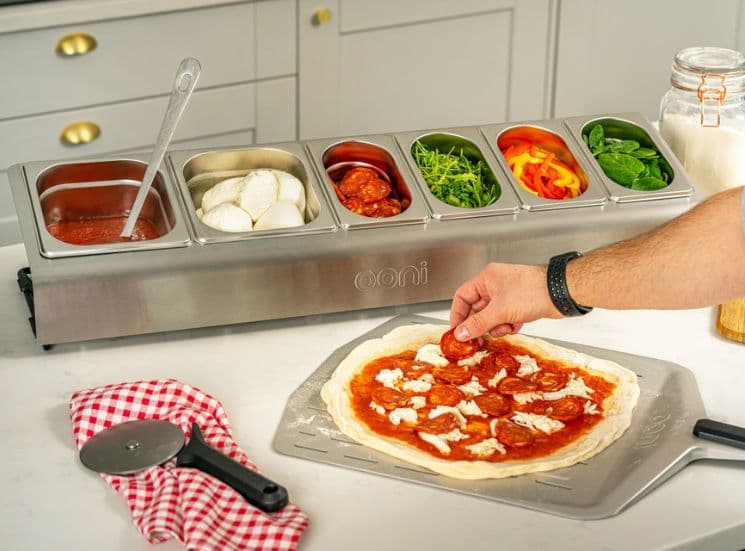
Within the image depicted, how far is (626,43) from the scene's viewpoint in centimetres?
404

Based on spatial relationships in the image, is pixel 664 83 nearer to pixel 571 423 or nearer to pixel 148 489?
pixel 571 423

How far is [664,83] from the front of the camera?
420cm

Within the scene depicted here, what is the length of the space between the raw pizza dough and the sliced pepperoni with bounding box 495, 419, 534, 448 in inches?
1.5

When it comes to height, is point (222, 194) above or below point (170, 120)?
below

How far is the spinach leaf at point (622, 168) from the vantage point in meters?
2.13

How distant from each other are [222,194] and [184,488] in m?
0.70

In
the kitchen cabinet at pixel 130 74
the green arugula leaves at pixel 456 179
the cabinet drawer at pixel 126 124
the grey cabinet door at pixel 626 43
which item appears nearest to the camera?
the green arugula leaves at pixel 456 179

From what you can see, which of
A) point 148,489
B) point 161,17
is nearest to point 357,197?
point 148,489

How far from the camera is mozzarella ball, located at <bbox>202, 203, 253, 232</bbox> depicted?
76.7 inches

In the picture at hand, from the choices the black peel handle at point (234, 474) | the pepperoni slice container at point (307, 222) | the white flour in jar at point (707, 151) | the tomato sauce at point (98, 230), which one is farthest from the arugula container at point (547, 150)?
the black peel handle at point (234, 474)

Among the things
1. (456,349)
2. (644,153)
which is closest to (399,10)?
(644,153)

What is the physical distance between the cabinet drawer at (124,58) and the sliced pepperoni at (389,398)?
6.22 ft

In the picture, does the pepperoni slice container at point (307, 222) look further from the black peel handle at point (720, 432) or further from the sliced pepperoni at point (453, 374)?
the black peel handle at point (720, 432)

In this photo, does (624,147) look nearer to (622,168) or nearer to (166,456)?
(622,168)
